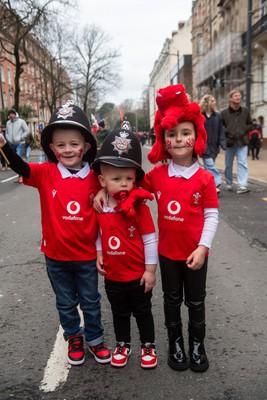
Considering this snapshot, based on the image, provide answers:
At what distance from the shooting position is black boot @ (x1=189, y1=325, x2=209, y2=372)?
238 cm

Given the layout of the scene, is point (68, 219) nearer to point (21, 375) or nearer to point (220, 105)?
point (21, 375)

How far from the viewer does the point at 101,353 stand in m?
2.51

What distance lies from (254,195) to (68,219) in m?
6.57

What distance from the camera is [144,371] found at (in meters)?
2.40

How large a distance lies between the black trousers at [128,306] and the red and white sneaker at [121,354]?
3cm

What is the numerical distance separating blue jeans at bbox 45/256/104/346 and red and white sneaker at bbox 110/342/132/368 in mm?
139

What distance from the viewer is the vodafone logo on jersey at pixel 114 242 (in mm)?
2322

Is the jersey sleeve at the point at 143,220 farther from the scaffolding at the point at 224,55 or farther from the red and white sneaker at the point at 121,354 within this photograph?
the scaffolding at the point at 224,55

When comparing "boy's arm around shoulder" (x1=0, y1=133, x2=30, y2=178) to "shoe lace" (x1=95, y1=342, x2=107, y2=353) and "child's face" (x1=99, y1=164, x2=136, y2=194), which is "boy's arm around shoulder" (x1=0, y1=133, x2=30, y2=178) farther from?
"shoe lace" (x1=95, y1=342, x2=107, y2=353)

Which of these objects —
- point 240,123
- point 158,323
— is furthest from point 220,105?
point 158,323

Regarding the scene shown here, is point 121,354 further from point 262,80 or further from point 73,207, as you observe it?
point 262,80

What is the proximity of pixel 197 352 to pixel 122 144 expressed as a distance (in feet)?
4.31

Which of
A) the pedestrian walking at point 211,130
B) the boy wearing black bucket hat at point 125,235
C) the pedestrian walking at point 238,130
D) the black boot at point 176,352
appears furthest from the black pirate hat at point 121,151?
the pedestrian walking at point 238,130

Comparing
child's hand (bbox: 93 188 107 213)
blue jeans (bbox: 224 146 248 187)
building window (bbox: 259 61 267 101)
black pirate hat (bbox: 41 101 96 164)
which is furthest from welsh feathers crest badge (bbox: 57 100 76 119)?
building window (bbox: 259 61 267 101)
